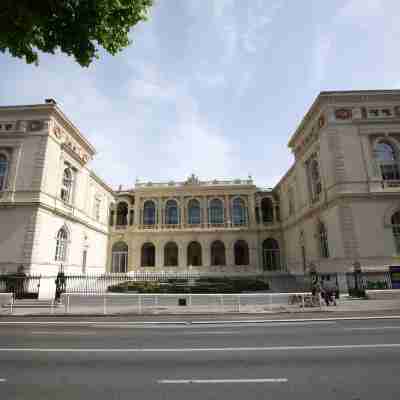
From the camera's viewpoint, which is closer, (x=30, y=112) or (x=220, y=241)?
(x=30, y=112)

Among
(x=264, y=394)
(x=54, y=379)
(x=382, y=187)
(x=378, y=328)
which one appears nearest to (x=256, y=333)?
(x=378, y=328)

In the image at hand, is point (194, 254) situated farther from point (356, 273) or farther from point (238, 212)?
point (356, 273)

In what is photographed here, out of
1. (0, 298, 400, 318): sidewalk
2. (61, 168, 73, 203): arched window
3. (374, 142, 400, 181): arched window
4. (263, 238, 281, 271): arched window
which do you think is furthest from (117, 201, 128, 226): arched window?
(374, 142, 400, 181): arched window

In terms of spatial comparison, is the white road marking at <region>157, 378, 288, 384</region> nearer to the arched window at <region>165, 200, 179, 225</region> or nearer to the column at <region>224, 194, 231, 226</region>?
the column at <region>224, 194, 231, 226</region>

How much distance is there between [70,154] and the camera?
2905cm

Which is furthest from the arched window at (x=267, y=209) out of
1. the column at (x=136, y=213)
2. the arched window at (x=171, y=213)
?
the column at (x=136, y=213)

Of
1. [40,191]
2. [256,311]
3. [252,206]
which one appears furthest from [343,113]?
[40,191]

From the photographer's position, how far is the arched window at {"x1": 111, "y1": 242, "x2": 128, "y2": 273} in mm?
39938

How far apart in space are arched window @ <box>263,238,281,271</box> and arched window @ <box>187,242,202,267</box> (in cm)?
983

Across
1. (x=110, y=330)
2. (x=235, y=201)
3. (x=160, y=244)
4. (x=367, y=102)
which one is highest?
(x=367, y=102)

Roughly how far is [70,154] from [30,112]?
17.1 ft

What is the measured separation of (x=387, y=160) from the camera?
24.0m

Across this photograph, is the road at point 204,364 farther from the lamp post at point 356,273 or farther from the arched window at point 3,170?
the arched window at point 3,170

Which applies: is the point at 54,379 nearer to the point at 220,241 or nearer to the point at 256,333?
the point at 256,333
